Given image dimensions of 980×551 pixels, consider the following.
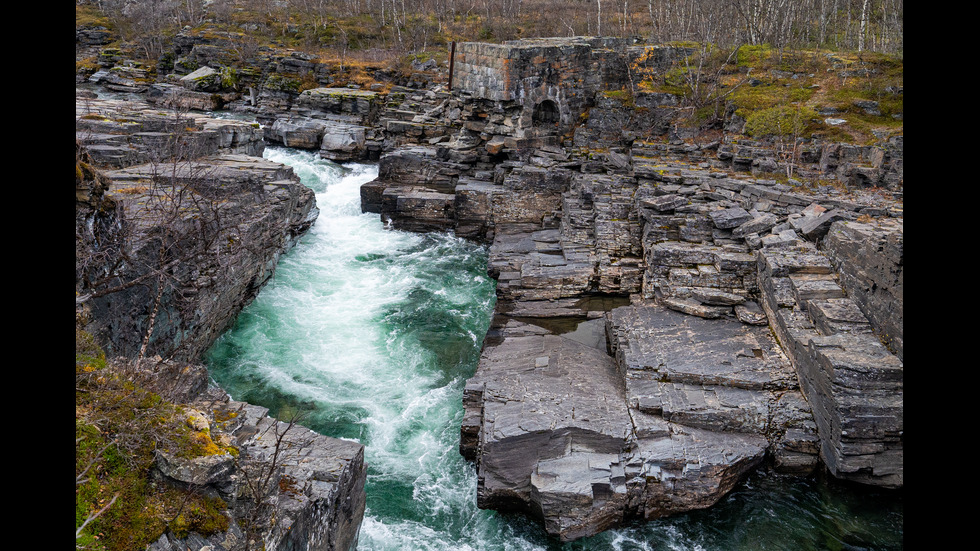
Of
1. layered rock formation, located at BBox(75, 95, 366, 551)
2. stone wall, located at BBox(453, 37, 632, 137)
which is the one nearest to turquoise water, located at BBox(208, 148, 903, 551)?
layered rock formation, located at BBox(75, 95, 366, 551)

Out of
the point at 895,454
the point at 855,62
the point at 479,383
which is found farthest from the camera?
the point at 855,62

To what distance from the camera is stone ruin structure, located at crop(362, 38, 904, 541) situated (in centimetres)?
1159

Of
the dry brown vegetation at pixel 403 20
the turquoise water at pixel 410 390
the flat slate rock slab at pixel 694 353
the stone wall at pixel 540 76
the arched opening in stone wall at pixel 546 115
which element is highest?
the dry brown vegetation at pixel 403 20

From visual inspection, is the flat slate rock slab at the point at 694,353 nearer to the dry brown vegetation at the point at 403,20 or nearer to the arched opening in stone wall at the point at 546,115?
the arched opening in stone wall at the point at 546,115

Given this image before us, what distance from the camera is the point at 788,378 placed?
13.1 meters

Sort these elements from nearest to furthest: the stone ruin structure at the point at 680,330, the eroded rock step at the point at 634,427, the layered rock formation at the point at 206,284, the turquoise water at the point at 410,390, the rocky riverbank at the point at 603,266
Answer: the layered rock formation at the point at 206,284
the turquoise water at the point at 410,390
the eroded rock step at the point at 634,427
the stone ruin structure at the point at 680,330
the rocky riverbank at the point at 603,266

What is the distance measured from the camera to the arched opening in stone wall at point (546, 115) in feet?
95.9

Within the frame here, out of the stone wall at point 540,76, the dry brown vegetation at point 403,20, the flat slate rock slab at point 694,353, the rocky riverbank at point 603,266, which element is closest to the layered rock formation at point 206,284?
the rocky riverbank at point 603,266

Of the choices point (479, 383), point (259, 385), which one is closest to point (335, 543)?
point (479, 383)

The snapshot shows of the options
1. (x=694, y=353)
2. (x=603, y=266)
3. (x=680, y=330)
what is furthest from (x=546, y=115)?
(x=694, y=353)

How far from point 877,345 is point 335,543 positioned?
1048cm

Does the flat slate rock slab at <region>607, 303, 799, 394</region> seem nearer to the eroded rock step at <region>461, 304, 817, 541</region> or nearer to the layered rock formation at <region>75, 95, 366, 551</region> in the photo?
the eroded rock step at <region>461, 304, 817, 541</region>

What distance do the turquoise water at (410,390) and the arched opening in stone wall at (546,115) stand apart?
719cm

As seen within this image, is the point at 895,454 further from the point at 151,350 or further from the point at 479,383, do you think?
the point at 151,350
